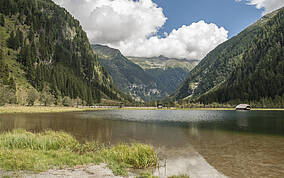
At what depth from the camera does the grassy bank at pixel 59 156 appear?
44.0ft

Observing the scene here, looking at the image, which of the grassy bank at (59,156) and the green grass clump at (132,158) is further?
the green grass clump at (132,158)

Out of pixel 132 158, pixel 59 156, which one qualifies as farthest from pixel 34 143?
pixel 132 158

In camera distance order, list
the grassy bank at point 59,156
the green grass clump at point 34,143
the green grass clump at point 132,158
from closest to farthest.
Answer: the grassy bank at point 59,156
the green grass clump at point 132,158
the green grass clump at point 34,143

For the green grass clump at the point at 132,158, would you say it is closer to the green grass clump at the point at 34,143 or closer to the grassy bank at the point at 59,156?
the grassy bank at the point at 59,156

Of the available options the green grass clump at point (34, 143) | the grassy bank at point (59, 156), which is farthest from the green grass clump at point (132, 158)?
Result: the green grass clump at point (34, 143)

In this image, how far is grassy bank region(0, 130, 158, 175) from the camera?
44.0 ft

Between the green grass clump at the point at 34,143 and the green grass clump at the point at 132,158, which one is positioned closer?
the green grass clump at the point at 132,158

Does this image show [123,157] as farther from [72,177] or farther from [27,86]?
[27,86]

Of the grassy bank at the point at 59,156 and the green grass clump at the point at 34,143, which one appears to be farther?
the green grass clump at the point at 34,143

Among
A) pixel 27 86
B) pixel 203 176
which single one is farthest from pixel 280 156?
pixel 27 86

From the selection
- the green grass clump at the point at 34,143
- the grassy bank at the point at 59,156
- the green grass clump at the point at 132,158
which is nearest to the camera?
the grassy bank at the point at 59,156

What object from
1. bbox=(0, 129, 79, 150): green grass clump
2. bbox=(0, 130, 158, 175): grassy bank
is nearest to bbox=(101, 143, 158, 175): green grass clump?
bbox=(0, 130, 158, 175): grassy bank

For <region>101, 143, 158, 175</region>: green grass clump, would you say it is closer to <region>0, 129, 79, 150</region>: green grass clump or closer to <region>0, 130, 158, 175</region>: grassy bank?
<region>0, 130, 158, 175</region>: grassy bank

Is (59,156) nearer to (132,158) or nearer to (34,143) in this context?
(34,143)
